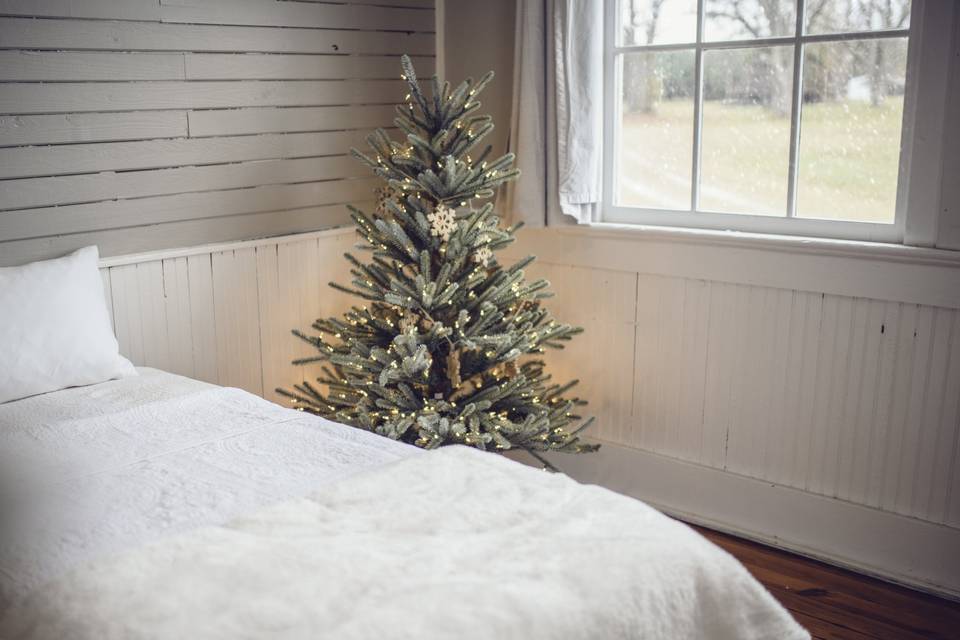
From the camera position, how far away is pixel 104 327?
8.61ft

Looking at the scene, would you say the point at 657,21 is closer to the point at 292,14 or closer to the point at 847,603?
the point at 292,14

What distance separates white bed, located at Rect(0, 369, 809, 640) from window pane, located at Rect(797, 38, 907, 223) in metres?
1.47

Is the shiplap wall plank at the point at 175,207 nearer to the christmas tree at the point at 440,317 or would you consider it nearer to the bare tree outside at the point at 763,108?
the christmas tree at the point at 440,317

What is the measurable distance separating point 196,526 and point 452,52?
2.38 m

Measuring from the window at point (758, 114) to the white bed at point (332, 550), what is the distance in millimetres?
1469

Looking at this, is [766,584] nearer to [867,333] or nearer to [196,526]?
[867,333]

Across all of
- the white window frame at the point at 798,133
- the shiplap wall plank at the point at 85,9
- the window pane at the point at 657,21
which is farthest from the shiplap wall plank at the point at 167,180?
the window pane at the point at 657,21

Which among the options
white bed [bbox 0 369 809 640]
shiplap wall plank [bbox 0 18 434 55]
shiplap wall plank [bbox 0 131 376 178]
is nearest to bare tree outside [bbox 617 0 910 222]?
shiplap wall plank [bbox 0 18 434 55]

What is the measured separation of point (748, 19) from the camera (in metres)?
2.89

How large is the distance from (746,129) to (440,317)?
1138 millimetres

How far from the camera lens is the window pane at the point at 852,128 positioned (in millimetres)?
2678

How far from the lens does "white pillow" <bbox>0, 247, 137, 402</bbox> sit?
2408 millimetres

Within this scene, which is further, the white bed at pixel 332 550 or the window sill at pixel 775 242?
the window sill at pixel 775 242

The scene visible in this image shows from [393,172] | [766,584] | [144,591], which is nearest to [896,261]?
[766,584]
